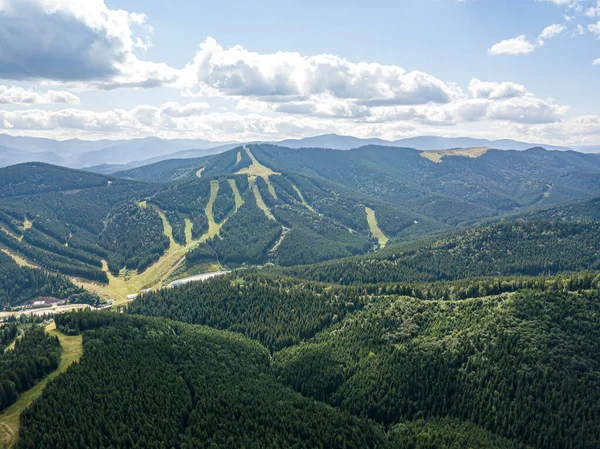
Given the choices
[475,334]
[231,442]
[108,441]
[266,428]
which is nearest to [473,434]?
[475,334]

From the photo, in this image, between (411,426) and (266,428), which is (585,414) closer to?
(411,426)

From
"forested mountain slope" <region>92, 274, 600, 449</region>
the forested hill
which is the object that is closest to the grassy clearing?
the forested hill

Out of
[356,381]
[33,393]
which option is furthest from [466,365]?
[33,393]

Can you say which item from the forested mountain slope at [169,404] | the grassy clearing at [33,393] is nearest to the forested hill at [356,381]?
the forested mountain slope at [169,404]

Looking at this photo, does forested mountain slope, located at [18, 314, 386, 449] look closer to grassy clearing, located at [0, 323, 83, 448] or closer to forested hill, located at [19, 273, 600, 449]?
forested hill, located at [19, 273, 600, 449]

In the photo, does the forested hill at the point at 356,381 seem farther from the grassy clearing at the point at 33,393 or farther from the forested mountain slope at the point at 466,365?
the grassy clearing at the point at 33,393

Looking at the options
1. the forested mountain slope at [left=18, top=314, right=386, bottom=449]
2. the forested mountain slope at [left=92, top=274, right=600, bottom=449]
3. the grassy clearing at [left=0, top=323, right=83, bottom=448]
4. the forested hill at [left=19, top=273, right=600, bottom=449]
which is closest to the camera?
the grassy clearing at [left=0, top=323, right=83, bottom=448]

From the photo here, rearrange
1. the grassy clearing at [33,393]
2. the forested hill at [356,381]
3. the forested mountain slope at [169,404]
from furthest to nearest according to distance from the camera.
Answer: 1. the forested hill at [356,381]
2. the forested mountain slope at [169,404]
3. the grassy clearing at [33,393]

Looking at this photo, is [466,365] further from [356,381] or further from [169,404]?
[169,404]
